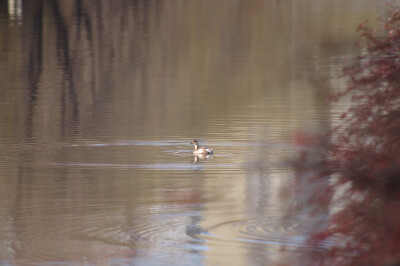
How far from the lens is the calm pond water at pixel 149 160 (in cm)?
902

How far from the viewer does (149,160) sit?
45.5ft

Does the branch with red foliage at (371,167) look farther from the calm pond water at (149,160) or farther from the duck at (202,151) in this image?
the duck at (202,151)

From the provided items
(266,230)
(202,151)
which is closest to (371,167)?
(266,230)

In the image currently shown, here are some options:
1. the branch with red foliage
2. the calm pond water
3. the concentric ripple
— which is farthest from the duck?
the branch with red foliage

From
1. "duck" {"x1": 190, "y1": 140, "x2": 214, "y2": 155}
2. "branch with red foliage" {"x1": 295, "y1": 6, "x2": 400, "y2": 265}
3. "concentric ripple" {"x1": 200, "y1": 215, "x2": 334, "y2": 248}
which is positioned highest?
"branch with red foliage" {"x1": 295, "y1": 6, "x2": 400, "y2": 265}

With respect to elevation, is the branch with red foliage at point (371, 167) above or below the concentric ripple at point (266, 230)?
above

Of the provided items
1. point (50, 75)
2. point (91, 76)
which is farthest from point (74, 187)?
point (50, 75)

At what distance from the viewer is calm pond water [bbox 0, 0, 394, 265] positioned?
29.6 feet

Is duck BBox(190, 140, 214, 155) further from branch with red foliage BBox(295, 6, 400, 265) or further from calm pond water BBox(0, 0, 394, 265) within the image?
branch with red foliage BBox(295, 6, 400, 265)

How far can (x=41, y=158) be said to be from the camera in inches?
554

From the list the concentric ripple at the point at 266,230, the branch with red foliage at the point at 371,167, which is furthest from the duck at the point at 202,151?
the branch with red foliage at the point at 371,167

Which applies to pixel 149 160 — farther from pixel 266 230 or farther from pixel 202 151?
pixel 266 230

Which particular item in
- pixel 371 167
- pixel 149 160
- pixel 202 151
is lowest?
pixel 149 160

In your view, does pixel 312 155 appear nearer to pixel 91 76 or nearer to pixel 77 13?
pixel 91 76
